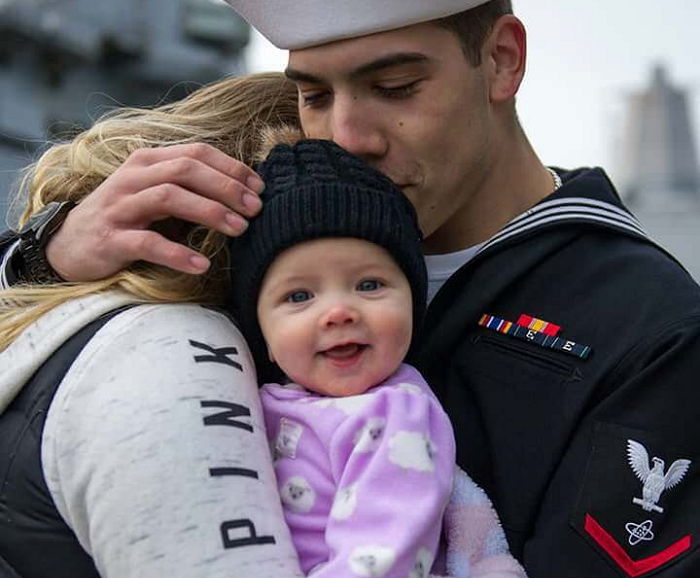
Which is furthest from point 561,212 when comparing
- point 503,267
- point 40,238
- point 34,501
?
point 34,501

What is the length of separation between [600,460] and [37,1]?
55.5 ft

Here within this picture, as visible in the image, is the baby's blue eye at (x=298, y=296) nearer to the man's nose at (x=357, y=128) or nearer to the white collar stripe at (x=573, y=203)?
the man's nose at (x=357, y=128)

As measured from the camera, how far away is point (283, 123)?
2279mm

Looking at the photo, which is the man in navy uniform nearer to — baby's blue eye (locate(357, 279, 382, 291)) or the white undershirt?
the white undershirt

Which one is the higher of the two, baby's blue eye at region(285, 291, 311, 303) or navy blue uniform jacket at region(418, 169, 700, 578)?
baby's blue eye at region(285, 291, 311, 303)

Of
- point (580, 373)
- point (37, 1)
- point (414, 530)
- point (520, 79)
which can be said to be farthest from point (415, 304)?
point (37, 1)

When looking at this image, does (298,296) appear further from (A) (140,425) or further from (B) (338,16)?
(B) (338,16)

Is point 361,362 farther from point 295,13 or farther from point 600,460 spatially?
point 295,13

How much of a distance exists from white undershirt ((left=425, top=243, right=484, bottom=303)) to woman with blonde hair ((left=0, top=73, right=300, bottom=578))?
66 centimetres

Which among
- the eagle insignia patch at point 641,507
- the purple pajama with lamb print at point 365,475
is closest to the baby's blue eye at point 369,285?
the purple pajama with lamb print at point 365,475

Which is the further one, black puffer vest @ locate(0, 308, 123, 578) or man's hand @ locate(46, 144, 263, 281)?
man's hand @ locate(46, 144, 263, 281)

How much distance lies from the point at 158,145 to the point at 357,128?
389mm

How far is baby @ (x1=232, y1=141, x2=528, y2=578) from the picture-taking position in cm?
159

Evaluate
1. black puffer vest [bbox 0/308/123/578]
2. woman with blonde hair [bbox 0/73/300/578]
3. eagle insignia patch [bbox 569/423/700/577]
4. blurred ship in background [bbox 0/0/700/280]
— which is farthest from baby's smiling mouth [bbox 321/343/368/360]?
blurred ship in background [bbox 0/0/700/280]
